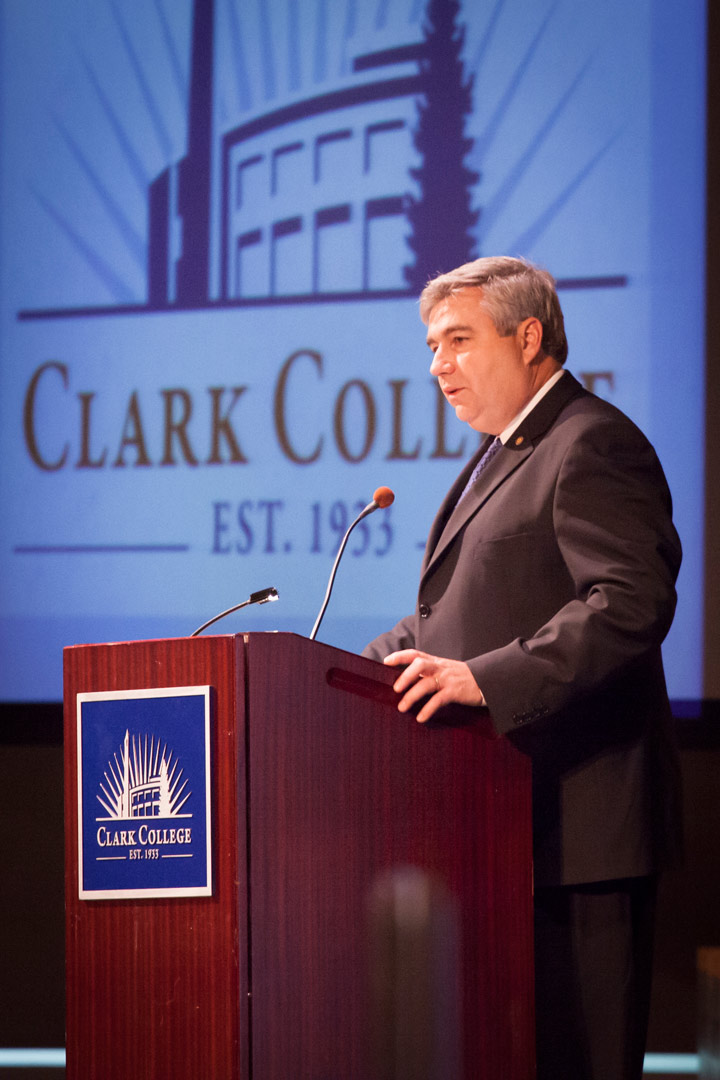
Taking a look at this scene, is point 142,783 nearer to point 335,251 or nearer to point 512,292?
point 512,292

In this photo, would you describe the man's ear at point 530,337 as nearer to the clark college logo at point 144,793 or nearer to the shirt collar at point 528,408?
the shirt collar at point 528,408

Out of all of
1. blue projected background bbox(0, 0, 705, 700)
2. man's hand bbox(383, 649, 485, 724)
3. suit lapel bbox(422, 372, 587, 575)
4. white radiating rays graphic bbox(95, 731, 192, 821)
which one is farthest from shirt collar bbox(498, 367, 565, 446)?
blue projected background bbox(0, 0, 705, 700)

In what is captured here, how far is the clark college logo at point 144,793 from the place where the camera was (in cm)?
139

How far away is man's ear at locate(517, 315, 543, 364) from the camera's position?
6.59 ft

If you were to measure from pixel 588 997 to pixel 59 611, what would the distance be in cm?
222

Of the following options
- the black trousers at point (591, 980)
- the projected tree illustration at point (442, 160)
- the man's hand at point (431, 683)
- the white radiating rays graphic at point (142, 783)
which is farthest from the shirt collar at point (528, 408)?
the projected tree illustration at point (442, 160)

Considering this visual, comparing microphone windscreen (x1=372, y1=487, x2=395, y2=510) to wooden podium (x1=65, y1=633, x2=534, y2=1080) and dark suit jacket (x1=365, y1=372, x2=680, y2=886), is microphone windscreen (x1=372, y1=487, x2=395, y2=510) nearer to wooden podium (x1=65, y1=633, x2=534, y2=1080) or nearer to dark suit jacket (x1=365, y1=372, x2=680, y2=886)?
dark suit jacket (x1=365, y1=372, x2=680, y2=886)

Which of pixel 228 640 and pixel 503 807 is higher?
pixel 228 640

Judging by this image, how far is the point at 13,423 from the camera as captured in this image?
11.6ft

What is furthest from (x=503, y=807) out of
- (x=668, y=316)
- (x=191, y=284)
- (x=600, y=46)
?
(x=600, y=46)

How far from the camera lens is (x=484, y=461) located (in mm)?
2080

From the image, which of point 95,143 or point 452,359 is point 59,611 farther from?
point 452,359

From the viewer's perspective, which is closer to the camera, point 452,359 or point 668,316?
point 452,359

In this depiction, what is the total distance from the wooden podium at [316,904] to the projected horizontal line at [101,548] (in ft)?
6.21
